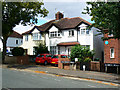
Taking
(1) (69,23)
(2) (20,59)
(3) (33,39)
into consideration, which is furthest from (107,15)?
(3) (33,39)

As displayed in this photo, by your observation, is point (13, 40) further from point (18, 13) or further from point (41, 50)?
point (18, 13)

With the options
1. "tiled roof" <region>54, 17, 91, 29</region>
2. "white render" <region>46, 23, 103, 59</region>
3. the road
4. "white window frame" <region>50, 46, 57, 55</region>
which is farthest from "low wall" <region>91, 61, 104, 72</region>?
"white window frame" <region>50, 46, 57, 55</region>

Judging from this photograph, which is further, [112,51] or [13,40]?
[13,40]

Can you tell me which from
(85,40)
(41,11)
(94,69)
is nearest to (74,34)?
(85,40)

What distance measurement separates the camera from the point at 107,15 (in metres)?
12.1

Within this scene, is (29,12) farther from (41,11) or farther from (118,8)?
(118,8)

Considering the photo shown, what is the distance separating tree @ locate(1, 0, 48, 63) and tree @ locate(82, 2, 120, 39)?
35.4ft

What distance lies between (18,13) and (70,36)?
10885 mm

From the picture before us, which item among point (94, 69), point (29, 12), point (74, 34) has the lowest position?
point (94, 69)

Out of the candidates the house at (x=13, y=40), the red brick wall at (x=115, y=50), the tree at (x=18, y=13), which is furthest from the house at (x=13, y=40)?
the red brick wall at (x=115, y=50)

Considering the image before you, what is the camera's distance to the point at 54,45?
30.8 metres

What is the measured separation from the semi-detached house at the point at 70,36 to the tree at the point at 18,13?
7.18m

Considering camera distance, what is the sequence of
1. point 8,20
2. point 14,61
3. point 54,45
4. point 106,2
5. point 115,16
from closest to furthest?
point 115,16 → point 106,2 → point 8,20 → point 14,61 → point 54,45

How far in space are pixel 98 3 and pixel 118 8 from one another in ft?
6.54
